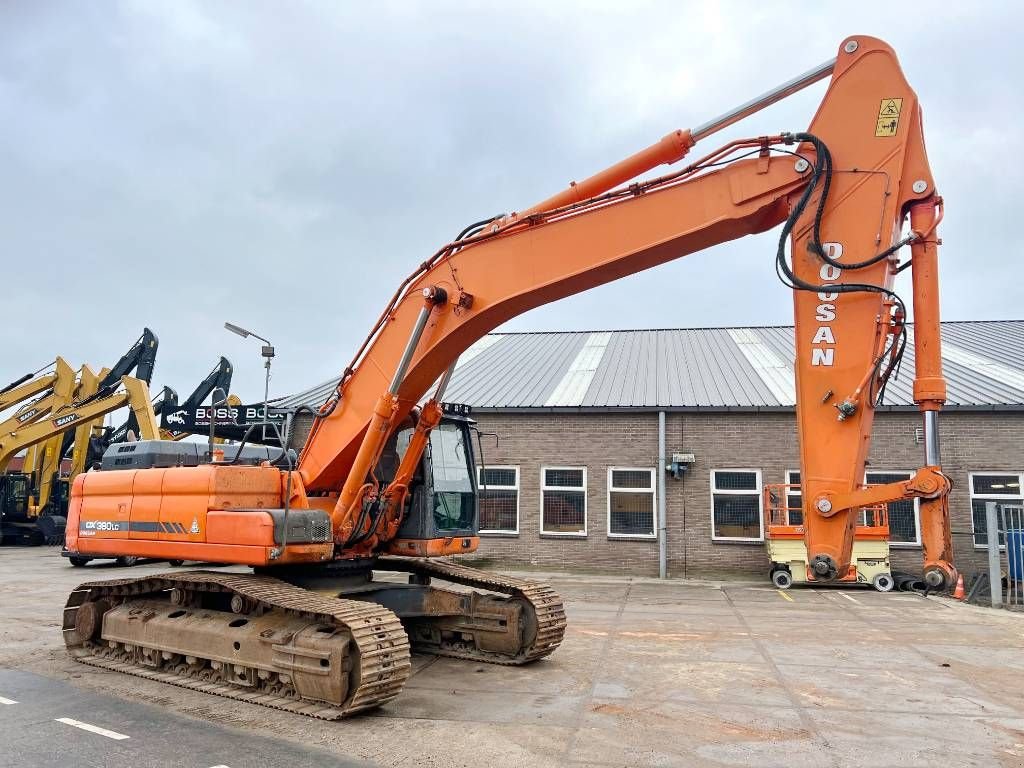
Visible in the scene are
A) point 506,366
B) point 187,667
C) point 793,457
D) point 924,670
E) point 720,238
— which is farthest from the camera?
point 506,366

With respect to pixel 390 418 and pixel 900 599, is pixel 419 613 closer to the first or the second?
pixel 390 418

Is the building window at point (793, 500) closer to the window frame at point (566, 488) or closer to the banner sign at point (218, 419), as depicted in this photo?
the window frame at point (566, 488)

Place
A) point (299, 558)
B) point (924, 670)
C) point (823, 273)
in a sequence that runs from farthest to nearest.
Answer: point (924, 670) < point (299, 558) < point (823, 273)

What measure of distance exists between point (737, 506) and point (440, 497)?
38.1 ft

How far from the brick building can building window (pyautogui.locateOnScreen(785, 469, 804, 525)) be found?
104 mm

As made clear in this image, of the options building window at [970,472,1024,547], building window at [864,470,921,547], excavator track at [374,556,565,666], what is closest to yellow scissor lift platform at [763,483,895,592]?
building window at [864,470,921,547]

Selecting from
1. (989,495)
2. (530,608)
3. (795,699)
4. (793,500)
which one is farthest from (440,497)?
(989,495)

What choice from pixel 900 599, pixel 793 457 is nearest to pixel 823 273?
pixel 900 599

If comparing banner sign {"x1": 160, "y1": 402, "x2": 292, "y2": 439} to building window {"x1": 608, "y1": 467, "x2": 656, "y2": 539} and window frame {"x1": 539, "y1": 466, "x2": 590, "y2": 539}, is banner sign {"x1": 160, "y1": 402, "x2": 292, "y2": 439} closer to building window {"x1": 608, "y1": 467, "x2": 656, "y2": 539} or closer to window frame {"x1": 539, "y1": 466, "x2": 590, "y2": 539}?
window frame {"x1": 539, "y1": 466, "x2": 590, "y2": 539}

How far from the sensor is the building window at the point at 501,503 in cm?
1919

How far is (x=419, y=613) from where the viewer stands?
27.7ft

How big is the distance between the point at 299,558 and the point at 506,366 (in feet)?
54.3

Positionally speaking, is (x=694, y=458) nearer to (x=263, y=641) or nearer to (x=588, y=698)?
(x=588, y=698)

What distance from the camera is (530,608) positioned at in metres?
8.21
